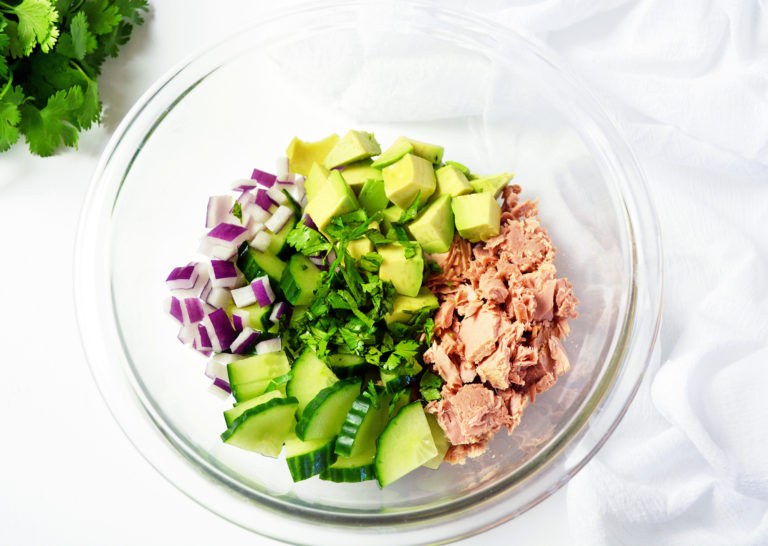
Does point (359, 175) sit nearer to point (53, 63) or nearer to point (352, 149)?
point (352, 149)

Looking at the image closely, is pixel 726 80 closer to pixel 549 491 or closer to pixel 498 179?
pixel 498 179

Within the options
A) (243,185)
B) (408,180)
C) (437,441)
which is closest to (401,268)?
(408,180)

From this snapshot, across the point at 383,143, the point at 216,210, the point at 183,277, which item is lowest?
the point at 183,277

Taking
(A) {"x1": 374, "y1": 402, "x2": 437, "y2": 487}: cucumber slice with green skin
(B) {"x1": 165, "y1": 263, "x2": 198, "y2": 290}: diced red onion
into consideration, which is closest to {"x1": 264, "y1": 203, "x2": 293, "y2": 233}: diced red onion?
(B) {"x1": 165, "y1": 263, "x2": 198, "y2": 290}: diced red onion

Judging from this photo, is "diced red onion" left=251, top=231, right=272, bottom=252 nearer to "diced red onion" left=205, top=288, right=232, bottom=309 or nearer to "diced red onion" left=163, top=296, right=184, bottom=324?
"diced red onion" left=205, top=288, right=232, bottom=309

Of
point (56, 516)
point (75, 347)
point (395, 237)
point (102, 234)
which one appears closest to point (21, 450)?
point (56, 516)

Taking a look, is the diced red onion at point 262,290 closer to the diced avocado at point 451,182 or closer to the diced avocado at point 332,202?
the diced avocado at point 332,202

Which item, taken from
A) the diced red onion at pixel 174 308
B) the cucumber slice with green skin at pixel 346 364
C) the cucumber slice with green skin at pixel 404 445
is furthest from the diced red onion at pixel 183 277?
the cucumber slice with green skin at pixel 404 445
